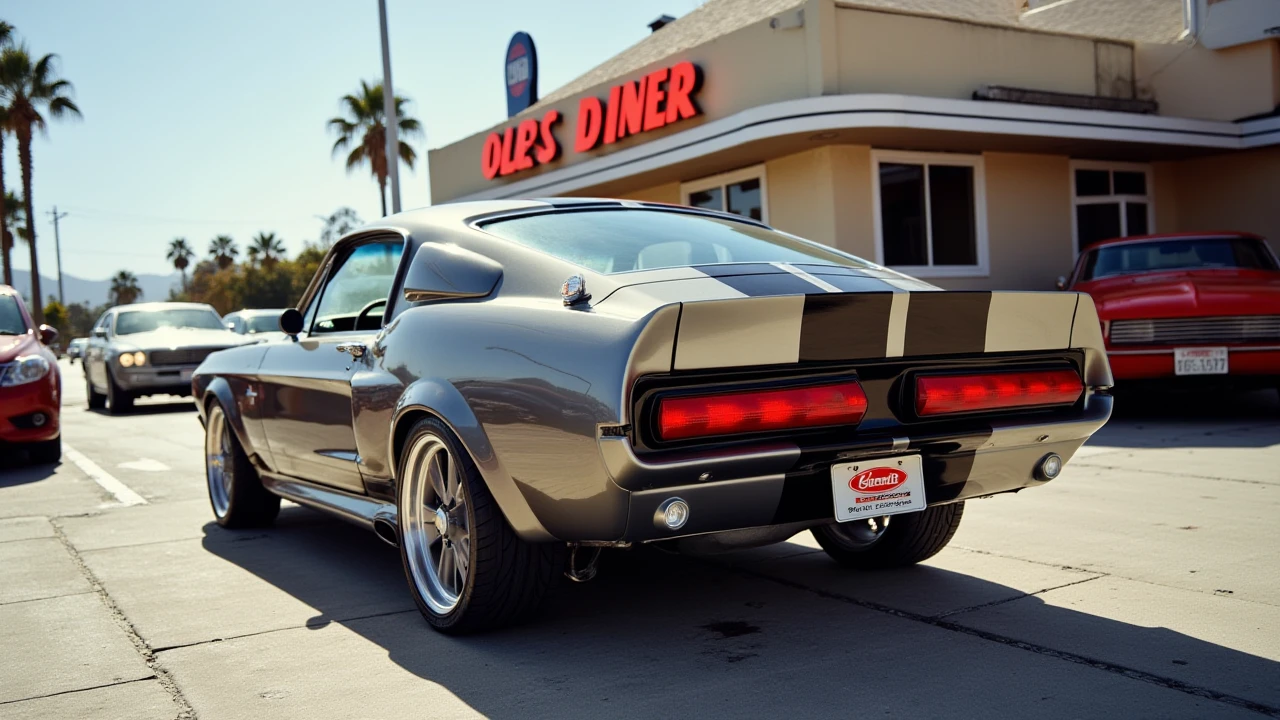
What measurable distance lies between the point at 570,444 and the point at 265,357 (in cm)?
269

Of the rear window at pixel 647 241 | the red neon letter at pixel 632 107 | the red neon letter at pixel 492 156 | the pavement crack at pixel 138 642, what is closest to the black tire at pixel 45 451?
the pavement crack at pixel 138 642

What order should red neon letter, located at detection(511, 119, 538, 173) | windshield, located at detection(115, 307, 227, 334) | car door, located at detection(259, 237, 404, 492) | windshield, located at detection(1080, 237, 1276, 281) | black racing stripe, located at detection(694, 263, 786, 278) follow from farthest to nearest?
1. red neon letter, located at detection(511, 119, 538, 173)
2. windshield, located at detection(115, 307, 227, 334)
3. windshield, located at detection(1080, 237, 1276, 281)
4. car door, located at detection(259, 237, 404, 492)
5. black racing stripe, located at detection(694, 263, 786, 278)

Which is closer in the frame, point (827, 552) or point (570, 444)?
point (570, 444)

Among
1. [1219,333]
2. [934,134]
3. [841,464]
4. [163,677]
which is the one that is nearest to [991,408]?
[841,464]

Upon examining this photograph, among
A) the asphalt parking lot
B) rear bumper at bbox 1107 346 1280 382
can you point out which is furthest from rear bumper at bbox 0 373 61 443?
rear bumper at bbox 1107 346 1280 382

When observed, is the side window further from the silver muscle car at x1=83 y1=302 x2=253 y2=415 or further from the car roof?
the silver muscle car at x1=83 y1=302 x2=253 y2=415

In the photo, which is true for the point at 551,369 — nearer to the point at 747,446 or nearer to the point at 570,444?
the point at 570,444

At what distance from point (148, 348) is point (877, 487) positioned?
13.6 metres

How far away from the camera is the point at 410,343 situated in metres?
3.74

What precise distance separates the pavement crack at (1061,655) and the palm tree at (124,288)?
9770 cm

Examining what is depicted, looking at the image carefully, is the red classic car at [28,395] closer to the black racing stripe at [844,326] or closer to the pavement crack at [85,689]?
the pavement crack at [85,689]

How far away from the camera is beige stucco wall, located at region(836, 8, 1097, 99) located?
12.9m

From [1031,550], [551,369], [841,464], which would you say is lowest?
[1031,550]

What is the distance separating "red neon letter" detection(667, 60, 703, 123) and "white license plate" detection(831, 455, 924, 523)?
37.8 feet
